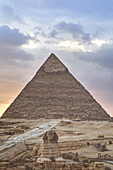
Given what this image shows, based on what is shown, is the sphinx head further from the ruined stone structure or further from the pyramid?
the pyramid

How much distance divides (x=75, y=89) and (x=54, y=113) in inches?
440

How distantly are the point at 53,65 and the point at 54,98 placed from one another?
7.14m

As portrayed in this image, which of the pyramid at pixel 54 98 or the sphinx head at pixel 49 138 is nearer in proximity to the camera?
the sphinx head at pixel 49 138

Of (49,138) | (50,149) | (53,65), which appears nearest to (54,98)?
(53,65)

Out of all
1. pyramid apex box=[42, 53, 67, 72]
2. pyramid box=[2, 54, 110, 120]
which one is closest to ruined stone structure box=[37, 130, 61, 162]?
pyramid box=[2, 54, 110, 120]

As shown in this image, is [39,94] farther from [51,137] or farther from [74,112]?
[51,137]

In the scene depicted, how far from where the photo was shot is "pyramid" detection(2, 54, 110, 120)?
274 feet

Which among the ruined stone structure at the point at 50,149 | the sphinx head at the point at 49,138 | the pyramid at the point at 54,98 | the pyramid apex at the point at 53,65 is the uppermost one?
the pyramid apex at the point at 53,65

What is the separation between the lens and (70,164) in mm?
9750

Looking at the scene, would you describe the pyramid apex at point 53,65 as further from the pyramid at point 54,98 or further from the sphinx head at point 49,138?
the sphinx head at point 49,138

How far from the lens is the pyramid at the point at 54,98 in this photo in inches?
3292

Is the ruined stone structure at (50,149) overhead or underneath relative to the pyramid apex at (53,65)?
underneath

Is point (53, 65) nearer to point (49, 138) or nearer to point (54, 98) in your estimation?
point (54, 98)

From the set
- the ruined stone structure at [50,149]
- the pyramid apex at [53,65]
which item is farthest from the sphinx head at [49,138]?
the pyramid apex at [53,65]
